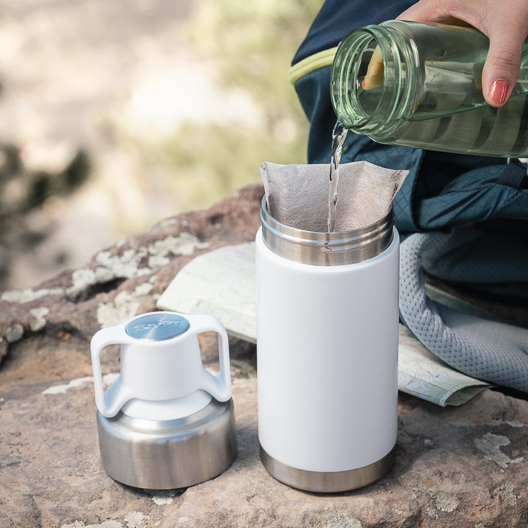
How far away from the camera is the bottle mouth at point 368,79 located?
0.66 metres

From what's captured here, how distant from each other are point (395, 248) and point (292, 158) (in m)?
1.93

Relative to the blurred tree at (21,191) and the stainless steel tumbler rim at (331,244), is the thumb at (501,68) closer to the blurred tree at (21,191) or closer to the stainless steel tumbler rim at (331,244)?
the stainless steel tumbler rim at (331,244)

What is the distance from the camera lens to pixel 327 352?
686 millimetres

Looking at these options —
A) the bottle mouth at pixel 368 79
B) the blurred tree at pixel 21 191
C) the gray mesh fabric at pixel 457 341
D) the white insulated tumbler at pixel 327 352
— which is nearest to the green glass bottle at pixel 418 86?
the bottle mouth at pixel 368 79

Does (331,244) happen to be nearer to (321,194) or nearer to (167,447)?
(321,194)

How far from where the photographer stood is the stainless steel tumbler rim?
65 cm

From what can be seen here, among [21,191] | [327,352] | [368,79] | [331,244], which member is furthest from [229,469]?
[21,191]

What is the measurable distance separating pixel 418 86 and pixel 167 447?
476 millimetres

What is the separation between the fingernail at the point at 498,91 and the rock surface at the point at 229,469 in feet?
1.41

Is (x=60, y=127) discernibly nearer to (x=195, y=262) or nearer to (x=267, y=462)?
(x=195, y=262)

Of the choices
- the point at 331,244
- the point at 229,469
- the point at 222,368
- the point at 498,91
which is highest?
the point at 498,91

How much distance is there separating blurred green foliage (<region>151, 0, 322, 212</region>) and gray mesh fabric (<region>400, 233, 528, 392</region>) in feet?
5.26

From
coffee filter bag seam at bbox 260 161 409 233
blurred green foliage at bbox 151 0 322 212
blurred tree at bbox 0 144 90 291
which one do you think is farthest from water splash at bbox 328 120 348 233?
blurred green foliage at bbox 151 0 322 212

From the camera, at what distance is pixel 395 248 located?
70 cm
